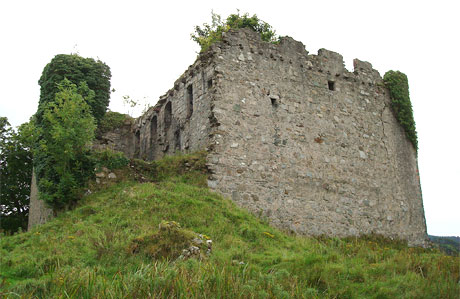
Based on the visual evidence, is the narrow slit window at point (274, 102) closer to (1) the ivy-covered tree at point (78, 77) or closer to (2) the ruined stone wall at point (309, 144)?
(2) the ruined stone wall at point (309, 144)

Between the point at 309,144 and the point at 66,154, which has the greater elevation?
the point at 309,144

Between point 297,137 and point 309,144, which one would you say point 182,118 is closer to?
point 297,137

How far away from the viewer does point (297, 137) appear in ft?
44.9

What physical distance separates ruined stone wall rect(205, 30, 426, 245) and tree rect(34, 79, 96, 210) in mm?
3451

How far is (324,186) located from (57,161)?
312 inches

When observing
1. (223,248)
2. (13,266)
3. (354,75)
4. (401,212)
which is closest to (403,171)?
(401,212)

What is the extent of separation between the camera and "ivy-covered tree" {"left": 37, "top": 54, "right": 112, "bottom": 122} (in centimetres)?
1410

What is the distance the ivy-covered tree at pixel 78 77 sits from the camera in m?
14.1

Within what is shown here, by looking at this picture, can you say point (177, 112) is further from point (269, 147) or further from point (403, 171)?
point (403, 171)

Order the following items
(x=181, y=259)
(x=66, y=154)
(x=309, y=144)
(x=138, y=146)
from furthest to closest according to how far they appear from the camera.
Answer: (x=138, y=146)
(x=309, y=144)
(x=66, y=154)
(x=181, y=259)

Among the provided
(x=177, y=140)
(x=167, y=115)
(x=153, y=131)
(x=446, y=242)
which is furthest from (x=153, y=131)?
(x=446, y=242)

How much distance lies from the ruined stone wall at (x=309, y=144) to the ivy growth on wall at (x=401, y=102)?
1.03 ft

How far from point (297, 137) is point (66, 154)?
6.86 metres

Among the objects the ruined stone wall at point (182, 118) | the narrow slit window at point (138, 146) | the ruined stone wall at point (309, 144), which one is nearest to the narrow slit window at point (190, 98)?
the ruined stone wall at point (182, 118)
